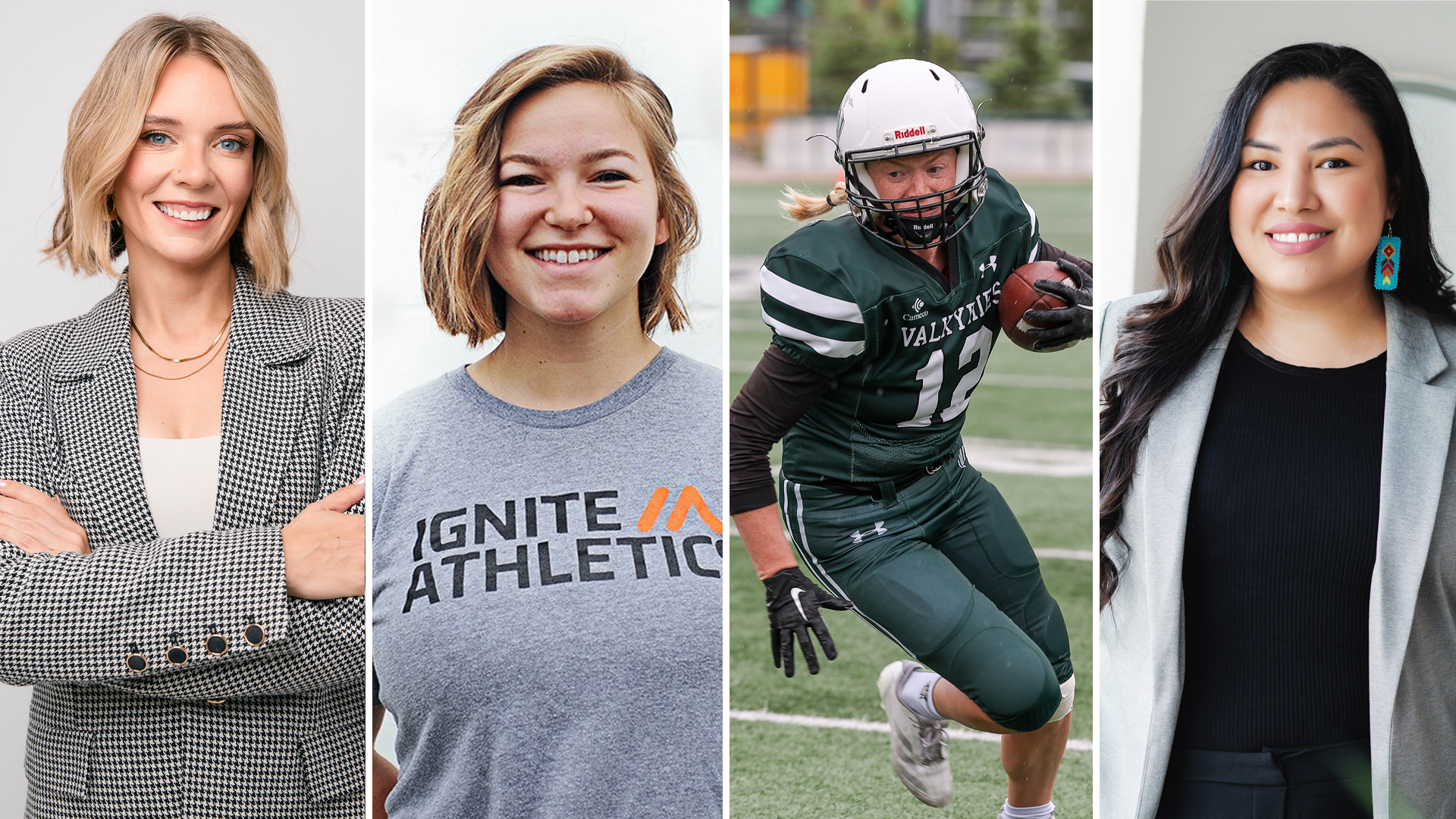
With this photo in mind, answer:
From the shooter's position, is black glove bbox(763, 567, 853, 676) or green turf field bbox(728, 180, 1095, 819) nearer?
black glove bbox(763, 567, 853, 676)

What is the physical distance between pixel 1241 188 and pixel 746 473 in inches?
35.6

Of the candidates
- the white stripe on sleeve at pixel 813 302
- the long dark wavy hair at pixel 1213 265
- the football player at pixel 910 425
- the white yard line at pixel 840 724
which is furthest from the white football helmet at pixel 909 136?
the white yard line at pixel 840 724

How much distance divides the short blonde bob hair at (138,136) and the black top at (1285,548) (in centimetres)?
155

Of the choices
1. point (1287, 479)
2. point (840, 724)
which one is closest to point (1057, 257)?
point (1287, 479)

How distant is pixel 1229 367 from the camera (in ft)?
7.25

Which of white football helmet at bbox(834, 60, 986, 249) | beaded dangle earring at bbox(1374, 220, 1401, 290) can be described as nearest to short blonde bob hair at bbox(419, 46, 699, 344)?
white football helmet at bbox(834, 60, 986, 249)

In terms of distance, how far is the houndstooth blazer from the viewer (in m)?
1.93

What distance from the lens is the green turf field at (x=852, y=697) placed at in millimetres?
3164

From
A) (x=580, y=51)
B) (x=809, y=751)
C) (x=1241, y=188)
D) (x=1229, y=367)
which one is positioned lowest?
(x=809, y=751)

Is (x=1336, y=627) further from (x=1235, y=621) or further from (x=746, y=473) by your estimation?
(x=746, y=473)

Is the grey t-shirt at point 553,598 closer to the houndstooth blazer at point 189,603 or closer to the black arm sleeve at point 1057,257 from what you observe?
the houndstooth blazer at point 189,603

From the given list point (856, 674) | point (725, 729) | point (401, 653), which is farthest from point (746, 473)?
point (856, 674)

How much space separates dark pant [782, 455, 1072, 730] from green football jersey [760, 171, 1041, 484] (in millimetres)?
64

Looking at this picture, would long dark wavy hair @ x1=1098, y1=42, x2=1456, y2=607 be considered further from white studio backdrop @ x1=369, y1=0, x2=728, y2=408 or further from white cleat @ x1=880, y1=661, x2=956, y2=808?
white studio backdrop @ x1=369, y1=0, x2=728, y2=408
